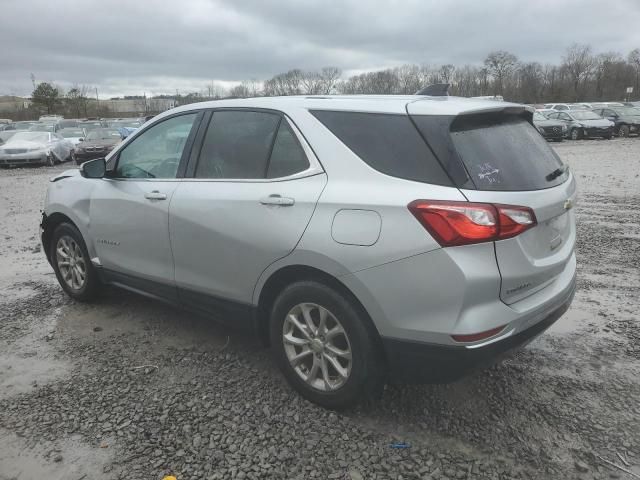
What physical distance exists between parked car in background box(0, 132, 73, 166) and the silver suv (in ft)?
60.9

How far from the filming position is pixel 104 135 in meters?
21.1

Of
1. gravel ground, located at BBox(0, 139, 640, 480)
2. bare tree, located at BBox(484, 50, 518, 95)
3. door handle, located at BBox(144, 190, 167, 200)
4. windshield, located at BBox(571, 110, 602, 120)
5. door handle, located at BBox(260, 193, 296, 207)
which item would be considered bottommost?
gravel ground, located at BBox(0, 139, 640, 480)

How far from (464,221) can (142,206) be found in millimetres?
2530

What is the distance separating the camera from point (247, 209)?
10.8 feet

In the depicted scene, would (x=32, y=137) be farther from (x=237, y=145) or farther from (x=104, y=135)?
(x=237, y=145)

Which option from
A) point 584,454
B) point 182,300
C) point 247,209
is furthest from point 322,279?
point 584,454

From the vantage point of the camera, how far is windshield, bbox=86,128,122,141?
20.8 meters

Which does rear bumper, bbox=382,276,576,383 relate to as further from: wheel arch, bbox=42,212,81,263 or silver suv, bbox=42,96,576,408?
wheel arch, bbox=42,212,81,263

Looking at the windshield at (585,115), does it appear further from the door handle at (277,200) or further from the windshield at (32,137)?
the door handle at (277,200)

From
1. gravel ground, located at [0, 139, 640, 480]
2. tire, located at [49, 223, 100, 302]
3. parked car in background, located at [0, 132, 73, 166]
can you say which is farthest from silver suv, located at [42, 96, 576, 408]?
parked car in background, located at [0, 132, 73, 166]

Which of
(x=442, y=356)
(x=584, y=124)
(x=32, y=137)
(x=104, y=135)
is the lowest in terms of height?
(x=442, y=356)

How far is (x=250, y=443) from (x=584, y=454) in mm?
1740

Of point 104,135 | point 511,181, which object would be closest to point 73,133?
point 104,135

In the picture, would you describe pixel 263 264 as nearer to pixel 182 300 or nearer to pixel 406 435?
pixel 182 300
